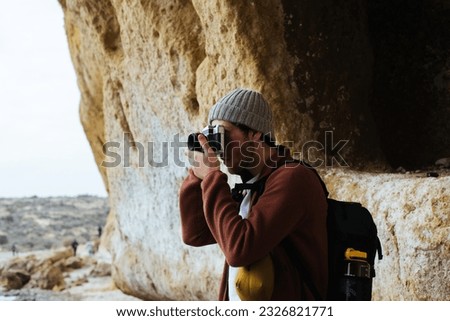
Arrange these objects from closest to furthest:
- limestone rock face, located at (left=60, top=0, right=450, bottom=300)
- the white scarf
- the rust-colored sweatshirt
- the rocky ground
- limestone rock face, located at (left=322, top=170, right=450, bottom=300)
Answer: the rust-colored sweatshirt < the white scarf < limestone rock face, located at (left=322, top=170, right=450, bottom=300) < limestone rock face, located at (left=60, top=0, right=450, bottom=300) < the rocky ground

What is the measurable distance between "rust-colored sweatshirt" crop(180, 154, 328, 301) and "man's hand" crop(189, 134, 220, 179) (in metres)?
0.04

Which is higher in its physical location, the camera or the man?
the camera

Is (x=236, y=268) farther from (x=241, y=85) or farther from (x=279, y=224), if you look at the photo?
(x=241, y=85)

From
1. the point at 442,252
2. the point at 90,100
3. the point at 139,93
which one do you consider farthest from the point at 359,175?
the point at 90,100

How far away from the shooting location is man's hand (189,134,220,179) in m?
1.82

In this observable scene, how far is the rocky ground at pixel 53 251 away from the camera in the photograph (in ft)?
26.8

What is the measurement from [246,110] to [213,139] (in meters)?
0.11

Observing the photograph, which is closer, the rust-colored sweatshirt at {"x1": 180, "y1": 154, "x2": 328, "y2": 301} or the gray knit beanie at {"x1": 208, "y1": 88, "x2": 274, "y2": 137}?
the rust-colored sweatshirt at {"x1": 180, "y1": 154, "x2": 328, "y2": 301}

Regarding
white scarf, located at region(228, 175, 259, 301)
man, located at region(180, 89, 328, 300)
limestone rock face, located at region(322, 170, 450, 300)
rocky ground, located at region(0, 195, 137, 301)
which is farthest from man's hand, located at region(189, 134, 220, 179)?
rocky ground, located at region(0, 195, 137, 301)

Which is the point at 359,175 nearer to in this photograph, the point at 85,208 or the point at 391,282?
the point at 391,282

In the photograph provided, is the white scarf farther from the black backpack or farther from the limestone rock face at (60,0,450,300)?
the limestone rock face at (60,0,450,300)

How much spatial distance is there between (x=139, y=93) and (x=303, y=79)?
2.28 metres

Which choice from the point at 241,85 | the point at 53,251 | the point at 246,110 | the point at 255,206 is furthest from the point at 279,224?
the point at 53,251

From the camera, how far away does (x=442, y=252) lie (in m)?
3.05
